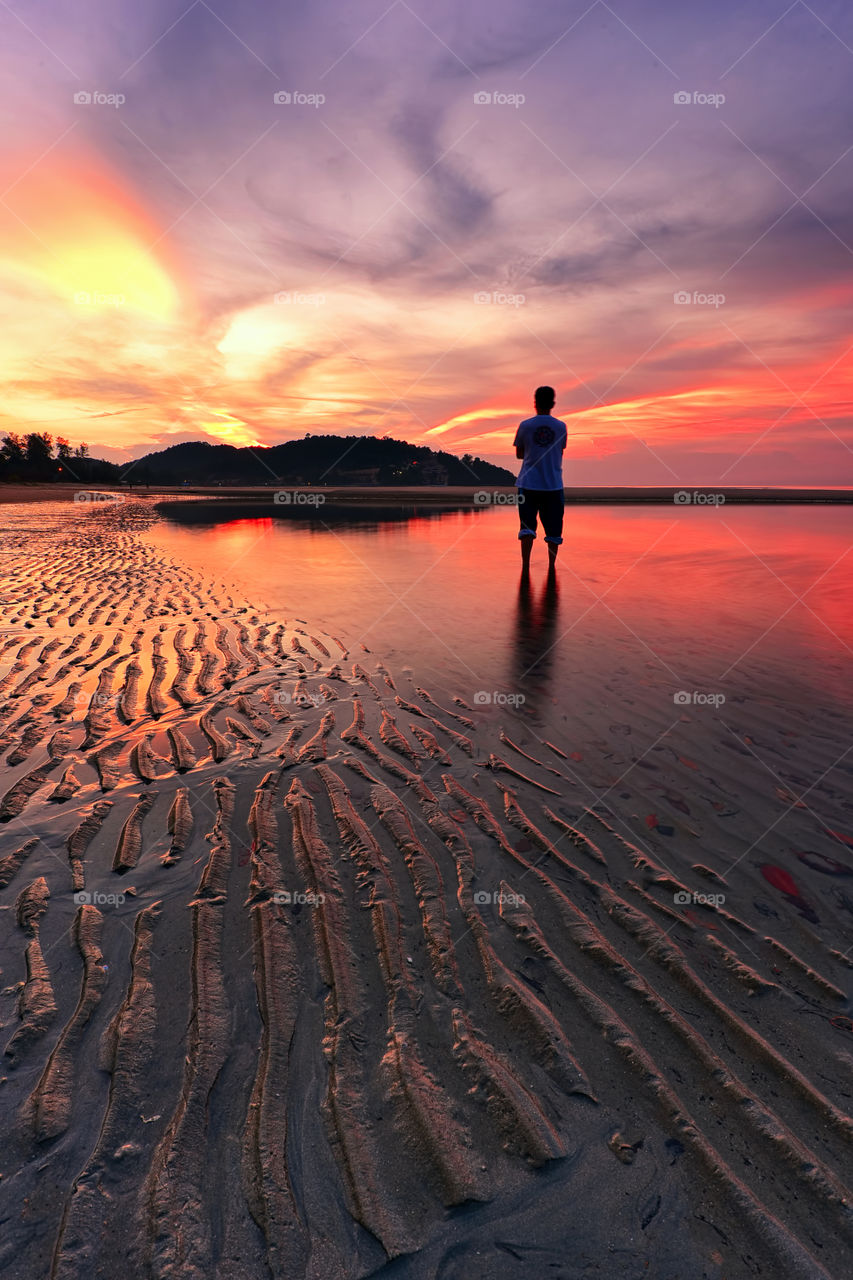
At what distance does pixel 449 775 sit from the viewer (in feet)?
16.4

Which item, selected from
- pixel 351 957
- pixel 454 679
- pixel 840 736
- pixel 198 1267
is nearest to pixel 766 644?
pixel 840 736

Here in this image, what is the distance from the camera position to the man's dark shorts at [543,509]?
46.4 feet

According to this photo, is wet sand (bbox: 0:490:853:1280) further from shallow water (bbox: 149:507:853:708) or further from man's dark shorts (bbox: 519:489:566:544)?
man's dark shorts (bbox: 519:489:566:544)

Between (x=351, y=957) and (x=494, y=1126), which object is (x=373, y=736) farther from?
(x=494, y=1126)

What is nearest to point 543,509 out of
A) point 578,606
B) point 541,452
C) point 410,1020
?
point 541,452

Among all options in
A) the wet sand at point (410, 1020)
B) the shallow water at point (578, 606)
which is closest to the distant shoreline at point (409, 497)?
the shallow water at point (578, 606)

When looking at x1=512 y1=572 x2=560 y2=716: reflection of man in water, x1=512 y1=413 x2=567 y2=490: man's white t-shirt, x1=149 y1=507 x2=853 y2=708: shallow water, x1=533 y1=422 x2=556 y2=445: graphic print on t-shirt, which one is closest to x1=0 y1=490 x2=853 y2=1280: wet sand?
x1=512 y1=572 x2=560 y2=716: reflection of man in water

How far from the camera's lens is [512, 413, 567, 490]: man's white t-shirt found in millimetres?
13375

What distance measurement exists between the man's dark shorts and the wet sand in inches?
394

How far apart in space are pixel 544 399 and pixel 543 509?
8.96ft

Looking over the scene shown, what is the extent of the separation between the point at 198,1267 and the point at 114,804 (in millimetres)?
3305

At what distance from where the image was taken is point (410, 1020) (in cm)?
269

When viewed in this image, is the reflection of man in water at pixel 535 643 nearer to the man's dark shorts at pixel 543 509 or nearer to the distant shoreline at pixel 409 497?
the man's dark shorts at pixel 543 509

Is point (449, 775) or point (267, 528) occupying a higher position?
point (267, 528)
